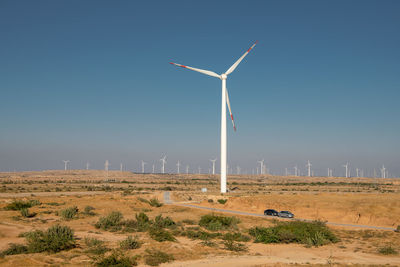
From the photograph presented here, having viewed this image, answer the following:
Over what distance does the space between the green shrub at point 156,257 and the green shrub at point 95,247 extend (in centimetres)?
347

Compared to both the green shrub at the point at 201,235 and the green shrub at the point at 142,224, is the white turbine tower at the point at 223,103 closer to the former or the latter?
the green shrub at the point at 142,224

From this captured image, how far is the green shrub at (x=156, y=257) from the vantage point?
22216 mm

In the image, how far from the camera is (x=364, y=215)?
158ft

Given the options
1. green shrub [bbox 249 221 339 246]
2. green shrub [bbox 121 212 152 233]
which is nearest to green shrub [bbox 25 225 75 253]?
green shrub [bbox 121 212 152 233]

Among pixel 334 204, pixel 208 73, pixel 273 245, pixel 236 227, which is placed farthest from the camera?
pixel 208 73

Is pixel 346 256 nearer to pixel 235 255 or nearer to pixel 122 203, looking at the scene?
pixel 235 255

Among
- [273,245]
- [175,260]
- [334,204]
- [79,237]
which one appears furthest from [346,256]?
[334,204]

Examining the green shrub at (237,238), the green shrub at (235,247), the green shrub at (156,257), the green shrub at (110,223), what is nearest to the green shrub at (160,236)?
the green shrub at (156,257)

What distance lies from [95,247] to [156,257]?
6348mm

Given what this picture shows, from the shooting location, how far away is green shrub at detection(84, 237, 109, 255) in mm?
24500

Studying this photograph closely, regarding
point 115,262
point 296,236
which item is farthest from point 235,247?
point 115,262

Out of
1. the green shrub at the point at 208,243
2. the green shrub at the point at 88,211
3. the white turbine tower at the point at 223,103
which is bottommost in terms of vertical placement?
the green shrub at the point at 88,211

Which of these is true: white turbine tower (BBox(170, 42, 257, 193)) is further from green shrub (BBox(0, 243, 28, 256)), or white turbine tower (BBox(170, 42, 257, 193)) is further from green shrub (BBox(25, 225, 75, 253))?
green shrub (BBox(0, 243, 28, 256))

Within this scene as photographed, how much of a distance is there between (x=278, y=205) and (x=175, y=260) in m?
40.8
